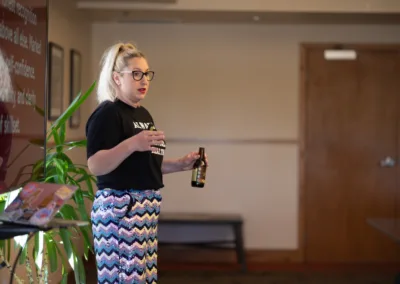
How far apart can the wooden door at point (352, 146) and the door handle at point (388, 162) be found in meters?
0.03

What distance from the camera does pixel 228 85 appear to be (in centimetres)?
523

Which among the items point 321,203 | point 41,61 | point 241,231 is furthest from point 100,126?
point 321,203

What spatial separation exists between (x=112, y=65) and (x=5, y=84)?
0.52 m

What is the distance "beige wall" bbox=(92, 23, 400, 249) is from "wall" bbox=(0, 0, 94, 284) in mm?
185

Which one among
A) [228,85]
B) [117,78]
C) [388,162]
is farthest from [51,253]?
[388,162]

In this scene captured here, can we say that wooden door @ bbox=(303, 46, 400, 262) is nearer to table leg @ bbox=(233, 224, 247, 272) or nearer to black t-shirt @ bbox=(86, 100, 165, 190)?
table leg @ bbox=(233, 224, 247, 272)

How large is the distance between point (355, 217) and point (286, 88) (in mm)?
1225

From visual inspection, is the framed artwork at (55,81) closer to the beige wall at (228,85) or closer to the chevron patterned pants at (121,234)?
the beige wall at (228,85)

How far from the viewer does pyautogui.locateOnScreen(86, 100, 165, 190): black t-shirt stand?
221 cm

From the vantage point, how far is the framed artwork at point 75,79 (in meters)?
4.47

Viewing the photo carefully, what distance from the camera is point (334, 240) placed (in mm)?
5277

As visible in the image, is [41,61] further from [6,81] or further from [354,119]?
[354,119]

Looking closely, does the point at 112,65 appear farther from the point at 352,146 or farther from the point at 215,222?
the point at 352,146

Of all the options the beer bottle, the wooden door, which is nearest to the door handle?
the wooden door
